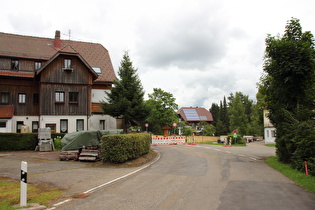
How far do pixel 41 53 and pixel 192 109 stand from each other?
85176 millimetres

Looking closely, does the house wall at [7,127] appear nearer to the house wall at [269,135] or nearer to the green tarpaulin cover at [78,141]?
the green tarpaulin cover at [78,141]

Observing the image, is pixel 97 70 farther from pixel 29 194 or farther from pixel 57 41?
pixel 29 194

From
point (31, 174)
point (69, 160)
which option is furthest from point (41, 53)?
point (31, 174)

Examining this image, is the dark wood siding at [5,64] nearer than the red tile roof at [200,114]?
Yes

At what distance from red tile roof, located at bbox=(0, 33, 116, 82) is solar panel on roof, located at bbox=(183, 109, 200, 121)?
7092 centimetres

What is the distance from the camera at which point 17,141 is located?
2222 centimetres

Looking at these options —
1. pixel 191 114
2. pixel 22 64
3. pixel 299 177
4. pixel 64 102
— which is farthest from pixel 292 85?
pixel 191 114

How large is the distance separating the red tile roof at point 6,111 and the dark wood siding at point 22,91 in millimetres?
686

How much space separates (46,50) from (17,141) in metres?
12.9

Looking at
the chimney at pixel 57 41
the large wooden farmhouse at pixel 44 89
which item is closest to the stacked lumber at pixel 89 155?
the large wooden farmhouse at pixel 44 89

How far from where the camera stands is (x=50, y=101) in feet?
87.5

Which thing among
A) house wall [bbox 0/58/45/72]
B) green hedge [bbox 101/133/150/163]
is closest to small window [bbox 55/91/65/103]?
house wall [bbox 0/58/45/72]

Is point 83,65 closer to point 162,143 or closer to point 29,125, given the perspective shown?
point 29,125

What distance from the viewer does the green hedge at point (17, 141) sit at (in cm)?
2189
